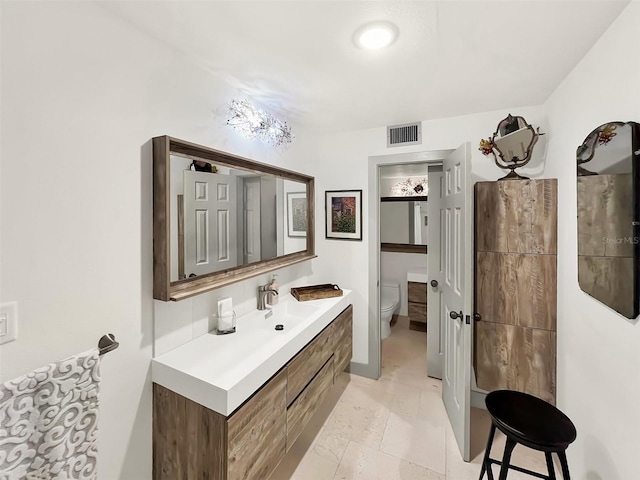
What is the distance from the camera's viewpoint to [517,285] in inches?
73.8

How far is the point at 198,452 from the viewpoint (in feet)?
4.04

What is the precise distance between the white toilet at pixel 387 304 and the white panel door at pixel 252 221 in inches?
70.1

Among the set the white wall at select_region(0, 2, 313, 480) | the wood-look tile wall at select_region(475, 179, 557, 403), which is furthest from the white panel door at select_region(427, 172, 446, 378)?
the white wall at select_region(0, 2, 313, 480)

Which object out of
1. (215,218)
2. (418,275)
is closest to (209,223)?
(215,218)

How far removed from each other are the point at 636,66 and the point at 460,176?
2.81 ft

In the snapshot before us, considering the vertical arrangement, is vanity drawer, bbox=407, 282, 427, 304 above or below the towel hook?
below

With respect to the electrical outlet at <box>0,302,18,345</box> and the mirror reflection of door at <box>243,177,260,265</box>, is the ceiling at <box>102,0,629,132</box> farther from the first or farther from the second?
the electrical outlet at <box>0,302,18,345</box>

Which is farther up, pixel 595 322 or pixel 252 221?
pixel 252 221

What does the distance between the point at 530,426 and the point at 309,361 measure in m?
1.16

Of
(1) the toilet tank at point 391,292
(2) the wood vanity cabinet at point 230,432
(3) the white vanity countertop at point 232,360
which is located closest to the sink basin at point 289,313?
(3) the white vanity countertop at point 232,360

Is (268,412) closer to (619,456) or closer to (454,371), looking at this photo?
(454,371)

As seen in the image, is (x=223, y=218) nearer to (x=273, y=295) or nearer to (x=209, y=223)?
(x=209, y=223)

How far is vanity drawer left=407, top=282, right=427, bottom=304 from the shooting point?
3672mm

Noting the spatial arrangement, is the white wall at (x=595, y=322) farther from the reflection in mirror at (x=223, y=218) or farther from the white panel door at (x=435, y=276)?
the reflection in mirror at (x=223, y=218)
